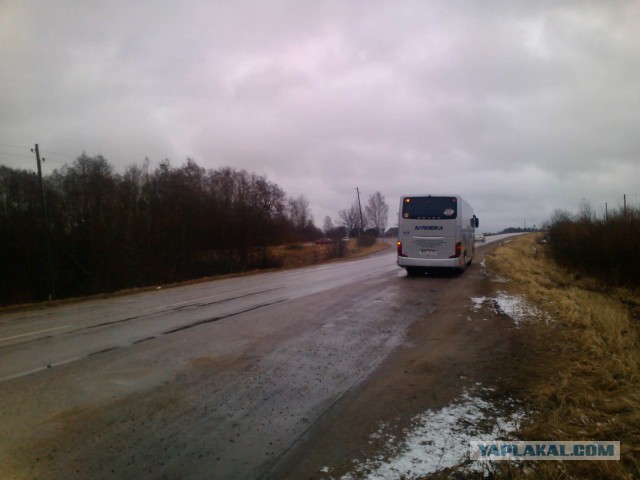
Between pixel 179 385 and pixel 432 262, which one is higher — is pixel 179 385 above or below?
below

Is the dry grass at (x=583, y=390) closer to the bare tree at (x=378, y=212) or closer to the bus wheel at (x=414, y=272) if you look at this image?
the bus wheel at (x=414, y=272)

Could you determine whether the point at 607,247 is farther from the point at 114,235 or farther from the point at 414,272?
the point at 114,235

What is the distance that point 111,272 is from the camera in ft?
96.6

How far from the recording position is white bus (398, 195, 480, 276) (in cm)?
1838

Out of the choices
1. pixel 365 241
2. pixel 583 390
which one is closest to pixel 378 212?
pixel 365 241

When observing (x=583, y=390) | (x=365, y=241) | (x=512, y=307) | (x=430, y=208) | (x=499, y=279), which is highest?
(x=430, y=208)

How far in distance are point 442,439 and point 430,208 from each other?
15244 millimetres

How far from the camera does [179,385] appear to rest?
575 cm

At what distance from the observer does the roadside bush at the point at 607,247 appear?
752 inches

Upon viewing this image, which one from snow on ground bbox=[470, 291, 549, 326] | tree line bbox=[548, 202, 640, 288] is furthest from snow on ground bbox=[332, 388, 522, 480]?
tree line bbox=[548, 202, 640, 288]

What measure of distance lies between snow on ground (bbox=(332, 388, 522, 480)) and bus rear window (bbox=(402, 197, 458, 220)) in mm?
13874

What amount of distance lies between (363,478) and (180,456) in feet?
5.30

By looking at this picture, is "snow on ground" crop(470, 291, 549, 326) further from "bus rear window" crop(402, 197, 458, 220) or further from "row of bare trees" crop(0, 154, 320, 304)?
"row of bare trees" crop(0, 154, 320, 304)

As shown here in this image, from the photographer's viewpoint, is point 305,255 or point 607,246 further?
point 305,255
